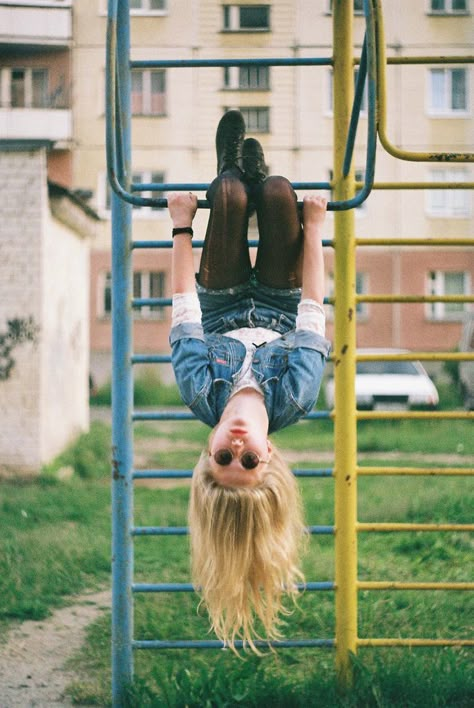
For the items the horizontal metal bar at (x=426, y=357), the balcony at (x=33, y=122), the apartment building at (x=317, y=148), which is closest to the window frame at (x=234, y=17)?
the apartment building at (x=317, y=148)

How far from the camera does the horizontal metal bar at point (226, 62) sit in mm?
3254

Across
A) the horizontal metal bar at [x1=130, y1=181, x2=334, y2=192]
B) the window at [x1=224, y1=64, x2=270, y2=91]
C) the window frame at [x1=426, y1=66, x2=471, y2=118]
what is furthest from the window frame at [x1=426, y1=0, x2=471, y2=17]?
the horizontal metal bar at [x1=130, y1=181, x2=334, y2=192]

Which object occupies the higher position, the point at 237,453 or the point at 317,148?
the point at 317,148

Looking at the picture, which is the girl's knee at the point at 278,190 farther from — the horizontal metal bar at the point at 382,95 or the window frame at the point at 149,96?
the window frame at the point at 149,96

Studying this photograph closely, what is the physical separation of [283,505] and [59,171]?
18285 mm

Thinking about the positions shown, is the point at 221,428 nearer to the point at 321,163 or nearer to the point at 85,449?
the point at 85,449

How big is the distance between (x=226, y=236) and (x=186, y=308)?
0.26 m

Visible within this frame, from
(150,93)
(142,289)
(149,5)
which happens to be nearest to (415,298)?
(149,5)

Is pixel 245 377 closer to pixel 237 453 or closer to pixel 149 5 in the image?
pixel 237 453

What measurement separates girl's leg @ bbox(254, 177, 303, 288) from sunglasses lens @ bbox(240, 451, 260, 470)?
0.65 metres

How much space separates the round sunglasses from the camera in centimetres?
264

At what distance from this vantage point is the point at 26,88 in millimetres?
13766

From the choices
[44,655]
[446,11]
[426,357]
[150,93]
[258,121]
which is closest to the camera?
[426,357]

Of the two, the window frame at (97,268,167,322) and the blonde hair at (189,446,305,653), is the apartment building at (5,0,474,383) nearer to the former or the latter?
the window frame at (97,268,167,322)
